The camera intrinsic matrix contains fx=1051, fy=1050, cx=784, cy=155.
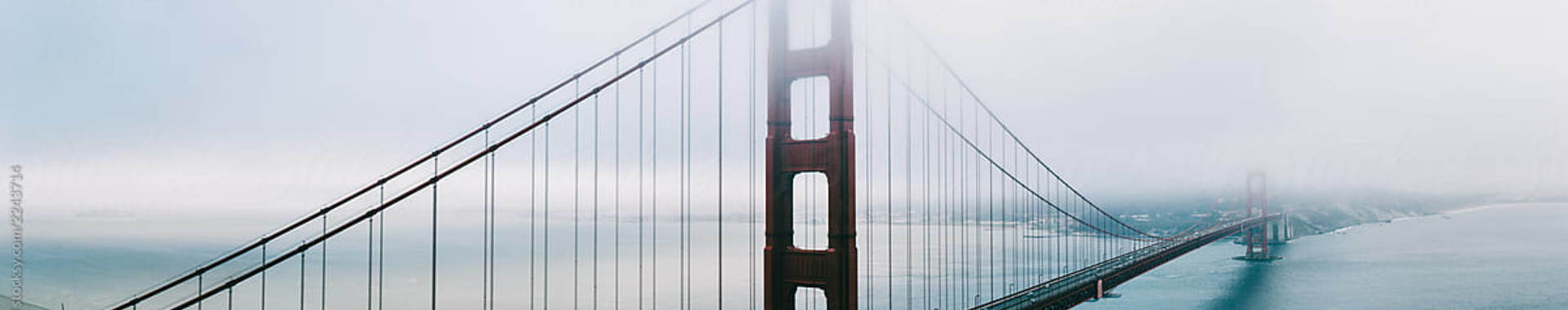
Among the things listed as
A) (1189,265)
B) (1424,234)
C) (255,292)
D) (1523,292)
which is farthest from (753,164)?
(1424,234)

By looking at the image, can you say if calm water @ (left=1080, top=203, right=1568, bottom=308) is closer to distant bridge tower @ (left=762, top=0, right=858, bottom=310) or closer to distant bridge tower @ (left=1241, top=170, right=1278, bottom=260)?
distant bridge tower @ (left=1241, top=170, right=1278, bottom=260)

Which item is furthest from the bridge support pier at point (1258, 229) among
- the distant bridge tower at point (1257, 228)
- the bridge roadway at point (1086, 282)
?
the bridge roadway at point (1086, 282)

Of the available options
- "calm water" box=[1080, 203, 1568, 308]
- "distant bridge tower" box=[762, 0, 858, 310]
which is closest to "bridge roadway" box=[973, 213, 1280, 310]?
"distant bridge tower" box=[762, 0, 858, 310]

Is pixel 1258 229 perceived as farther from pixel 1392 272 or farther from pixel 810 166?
pixel 810 166

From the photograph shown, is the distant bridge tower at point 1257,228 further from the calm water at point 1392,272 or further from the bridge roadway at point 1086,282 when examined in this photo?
the bridge roadway at point 1086,282

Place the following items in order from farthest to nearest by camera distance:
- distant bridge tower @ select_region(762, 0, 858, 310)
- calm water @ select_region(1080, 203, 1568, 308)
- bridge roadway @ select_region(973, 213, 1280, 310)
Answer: calm water @ select_region(1080, 203, 1568, 308)
bridge roadway @ select_region(973, 213, 1280, 310)
distant bridge tower @ select_region(762, 0, 858, 310)

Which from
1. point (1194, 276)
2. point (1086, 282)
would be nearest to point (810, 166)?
point (1086, 282)
